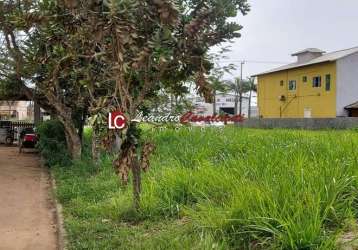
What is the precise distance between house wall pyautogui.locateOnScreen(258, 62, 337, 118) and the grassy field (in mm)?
28769

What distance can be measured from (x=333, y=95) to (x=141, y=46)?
104 feet

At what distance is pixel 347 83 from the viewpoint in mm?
35750

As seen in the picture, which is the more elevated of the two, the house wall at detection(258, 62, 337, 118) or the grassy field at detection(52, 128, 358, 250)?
the house wall at detection(258, 62, 337, 118)

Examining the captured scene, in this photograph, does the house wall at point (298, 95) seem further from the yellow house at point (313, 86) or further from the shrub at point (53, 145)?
the shrub at point (53, 145)

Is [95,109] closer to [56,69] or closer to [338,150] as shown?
[56,69]

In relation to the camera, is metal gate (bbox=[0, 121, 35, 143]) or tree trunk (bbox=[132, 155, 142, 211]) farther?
metal gate (bbox=[0, 121, 35, 143])

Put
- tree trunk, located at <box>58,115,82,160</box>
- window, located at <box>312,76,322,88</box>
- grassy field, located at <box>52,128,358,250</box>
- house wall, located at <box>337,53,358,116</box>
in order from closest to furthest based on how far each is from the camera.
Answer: grassy field, located at <box>52,128,358,250</box>, tree trunk, located at <box>58,115,82,160</box>, house wall, located at <box>337,53,358,116</box>, window, located at <box>312,76,322,88</box>

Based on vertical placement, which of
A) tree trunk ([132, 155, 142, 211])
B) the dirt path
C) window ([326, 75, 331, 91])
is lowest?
the dirt path

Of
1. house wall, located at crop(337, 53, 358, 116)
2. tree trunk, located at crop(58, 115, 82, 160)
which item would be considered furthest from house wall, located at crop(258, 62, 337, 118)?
tree trunk, located at crop(58, 115, 82, 160)

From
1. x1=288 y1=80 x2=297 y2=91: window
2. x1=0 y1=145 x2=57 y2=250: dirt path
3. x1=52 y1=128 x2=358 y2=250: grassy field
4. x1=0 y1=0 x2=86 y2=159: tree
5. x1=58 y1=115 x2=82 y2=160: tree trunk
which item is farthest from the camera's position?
x1=288 y1=80 x2=297 y2=91: window

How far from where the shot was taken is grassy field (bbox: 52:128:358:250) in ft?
14.4

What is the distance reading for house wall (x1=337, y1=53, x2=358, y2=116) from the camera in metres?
35.5

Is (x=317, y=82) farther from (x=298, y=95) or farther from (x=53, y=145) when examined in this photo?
(x=53, y=145)

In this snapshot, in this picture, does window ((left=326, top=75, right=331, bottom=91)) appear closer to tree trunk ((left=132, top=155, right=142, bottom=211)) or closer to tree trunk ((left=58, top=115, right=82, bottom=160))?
tree trunk ((left=58, top=115, right=82, bottom=160))
